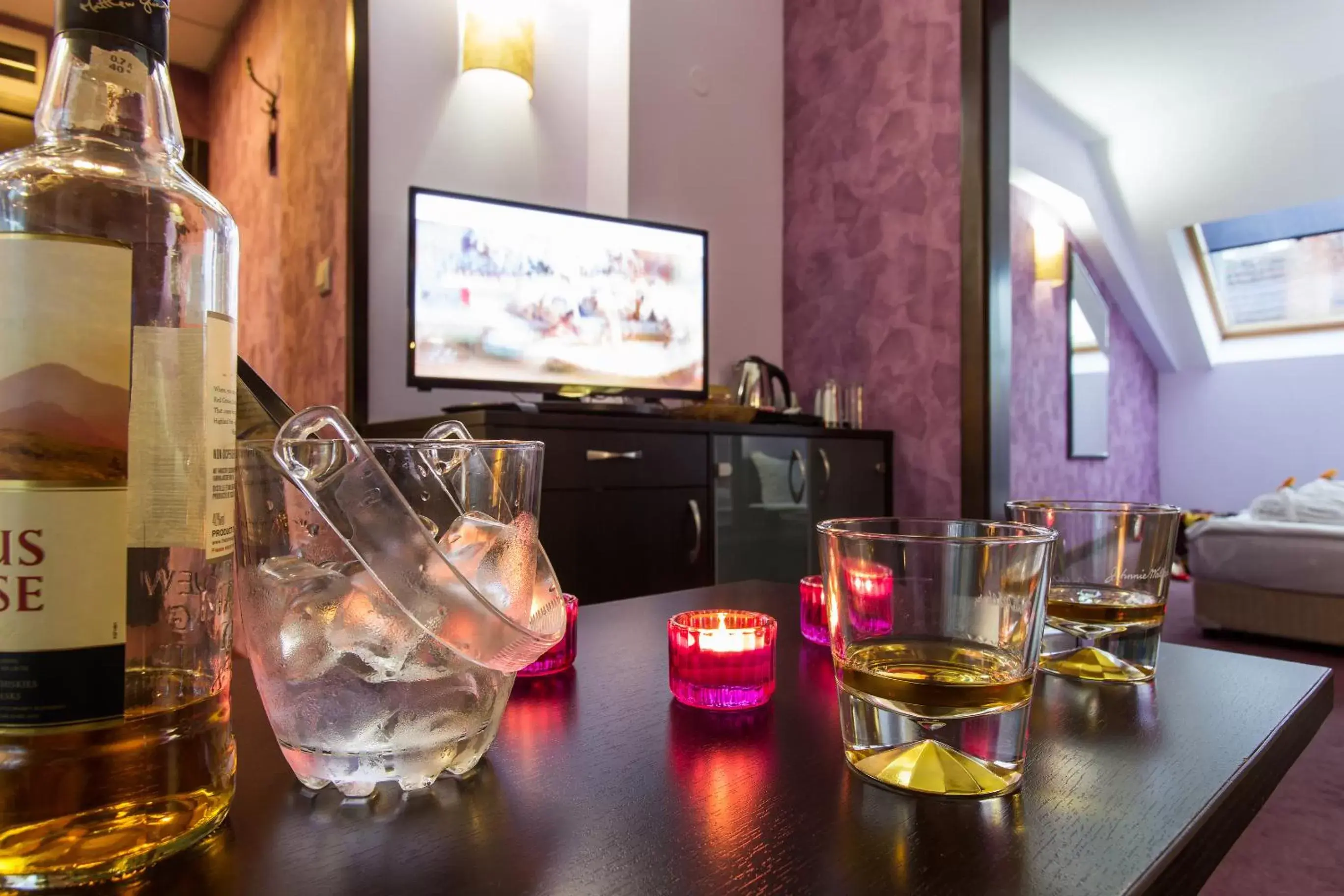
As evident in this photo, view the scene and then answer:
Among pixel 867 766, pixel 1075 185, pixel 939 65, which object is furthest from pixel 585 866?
pixel 1075 185

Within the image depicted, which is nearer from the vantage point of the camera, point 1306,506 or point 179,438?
point 179,438

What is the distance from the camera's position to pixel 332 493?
9.7 inches

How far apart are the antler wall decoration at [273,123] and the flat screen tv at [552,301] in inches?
53.0

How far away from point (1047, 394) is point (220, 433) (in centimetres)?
463

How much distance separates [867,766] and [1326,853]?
4.75 feet

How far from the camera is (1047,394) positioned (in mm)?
4324

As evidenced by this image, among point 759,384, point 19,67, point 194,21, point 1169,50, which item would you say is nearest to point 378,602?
point 759,384

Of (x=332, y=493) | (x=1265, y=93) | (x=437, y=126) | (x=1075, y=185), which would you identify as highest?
(x=1265, y=93)

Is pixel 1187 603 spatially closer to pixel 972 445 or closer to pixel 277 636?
pixel 972 445

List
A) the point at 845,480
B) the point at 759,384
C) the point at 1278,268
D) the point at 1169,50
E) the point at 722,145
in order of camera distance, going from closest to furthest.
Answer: the point at 845,480 < the point at 759,384 < the point at 722,145 < the point at 1169,50 < the point at 1278,268

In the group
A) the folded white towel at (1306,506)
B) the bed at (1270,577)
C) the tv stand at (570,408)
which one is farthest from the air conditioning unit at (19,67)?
the folded white towel at (1306,506)

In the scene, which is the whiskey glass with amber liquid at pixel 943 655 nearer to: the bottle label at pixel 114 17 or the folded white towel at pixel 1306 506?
Answer: the bottle label at pixel 114 17

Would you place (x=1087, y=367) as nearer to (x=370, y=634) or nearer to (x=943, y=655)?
(x=943, y=655)

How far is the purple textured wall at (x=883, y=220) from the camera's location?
7.84 feet
